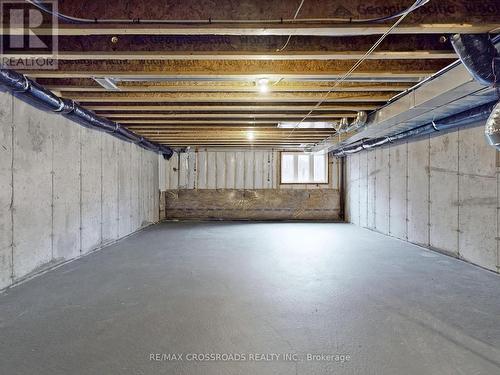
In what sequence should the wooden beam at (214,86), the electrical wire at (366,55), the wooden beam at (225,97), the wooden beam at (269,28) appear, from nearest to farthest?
the electrical wire at (366,55) → the wooden beam at (269,28) → the wooden beam at (214,86) → the wooden beam at (225,97)

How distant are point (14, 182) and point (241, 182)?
5994 millimetres

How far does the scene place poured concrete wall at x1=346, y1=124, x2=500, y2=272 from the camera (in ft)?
11.3

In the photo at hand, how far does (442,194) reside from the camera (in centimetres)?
421

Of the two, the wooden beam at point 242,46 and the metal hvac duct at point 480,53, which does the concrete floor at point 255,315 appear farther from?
the wooden beam at point 242,46

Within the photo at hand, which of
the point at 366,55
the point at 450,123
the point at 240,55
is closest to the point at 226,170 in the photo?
the point at 450,123

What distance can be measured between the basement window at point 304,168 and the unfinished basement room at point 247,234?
8.89ft

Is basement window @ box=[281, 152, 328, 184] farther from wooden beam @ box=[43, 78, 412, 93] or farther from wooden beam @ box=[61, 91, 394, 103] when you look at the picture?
wooden beam @ box=[43, 78, 412, 93]

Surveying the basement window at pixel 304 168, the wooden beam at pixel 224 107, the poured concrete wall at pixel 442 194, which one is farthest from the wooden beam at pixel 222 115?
the basement window at pixel 304 168

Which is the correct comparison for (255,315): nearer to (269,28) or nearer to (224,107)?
(269,28)

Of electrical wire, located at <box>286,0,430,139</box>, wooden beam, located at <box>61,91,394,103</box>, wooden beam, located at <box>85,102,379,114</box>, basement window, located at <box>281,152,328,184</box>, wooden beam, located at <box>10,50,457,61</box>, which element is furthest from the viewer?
basement window, located at <box>281,152,328,184</box>

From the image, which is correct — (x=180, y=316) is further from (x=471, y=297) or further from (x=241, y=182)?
(x=241, y=182)

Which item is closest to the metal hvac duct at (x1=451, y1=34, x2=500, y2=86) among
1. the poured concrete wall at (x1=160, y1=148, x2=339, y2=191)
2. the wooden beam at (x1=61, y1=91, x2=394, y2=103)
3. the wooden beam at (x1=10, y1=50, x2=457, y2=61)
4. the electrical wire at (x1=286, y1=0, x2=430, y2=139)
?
the wooden beam at (x1=10, y1=50, x2=457, y2=61)

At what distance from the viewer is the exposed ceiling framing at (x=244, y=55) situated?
6.28ft

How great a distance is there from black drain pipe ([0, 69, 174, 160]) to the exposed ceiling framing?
0.10 m
